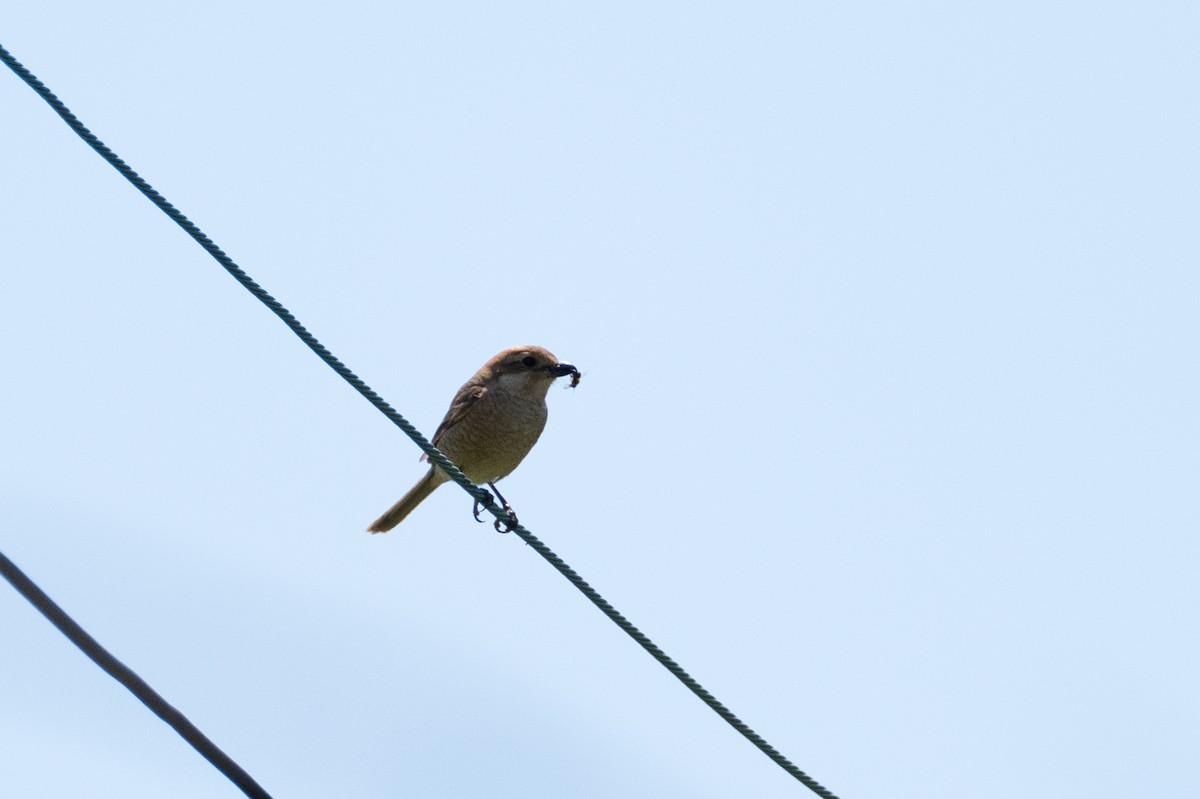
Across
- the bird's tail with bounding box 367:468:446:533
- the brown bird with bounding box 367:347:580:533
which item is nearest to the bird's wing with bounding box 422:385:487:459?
the brown bird with bounding box 367:347:580:533

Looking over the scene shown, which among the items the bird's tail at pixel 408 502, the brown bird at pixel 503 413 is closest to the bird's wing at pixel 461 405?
the brown bird at pixel 503 413

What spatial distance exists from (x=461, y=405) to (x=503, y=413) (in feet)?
1.21

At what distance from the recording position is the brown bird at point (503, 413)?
24.8ft

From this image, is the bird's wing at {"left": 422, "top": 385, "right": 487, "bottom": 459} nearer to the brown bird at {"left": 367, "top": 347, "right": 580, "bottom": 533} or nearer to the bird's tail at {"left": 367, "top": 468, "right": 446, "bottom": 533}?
the brown bird at {"left": 367, "top": 347, "right": 580, "bottom": 533}

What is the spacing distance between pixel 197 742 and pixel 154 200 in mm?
1899

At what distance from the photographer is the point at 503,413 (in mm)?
7547

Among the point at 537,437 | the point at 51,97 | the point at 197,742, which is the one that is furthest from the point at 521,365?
the point at 197,742

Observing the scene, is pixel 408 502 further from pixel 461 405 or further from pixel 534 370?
pixel 534 370

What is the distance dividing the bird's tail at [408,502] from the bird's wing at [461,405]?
0.24 meters

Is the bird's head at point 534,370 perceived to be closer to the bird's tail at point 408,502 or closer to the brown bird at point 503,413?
the brown bird at point 503,413

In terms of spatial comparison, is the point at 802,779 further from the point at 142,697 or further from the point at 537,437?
the point at 537,437

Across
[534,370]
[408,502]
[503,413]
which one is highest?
[534,370]

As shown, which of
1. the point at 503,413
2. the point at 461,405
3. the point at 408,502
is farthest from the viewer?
the point at 408,502

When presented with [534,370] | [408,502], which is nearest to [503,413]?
[534,370]
